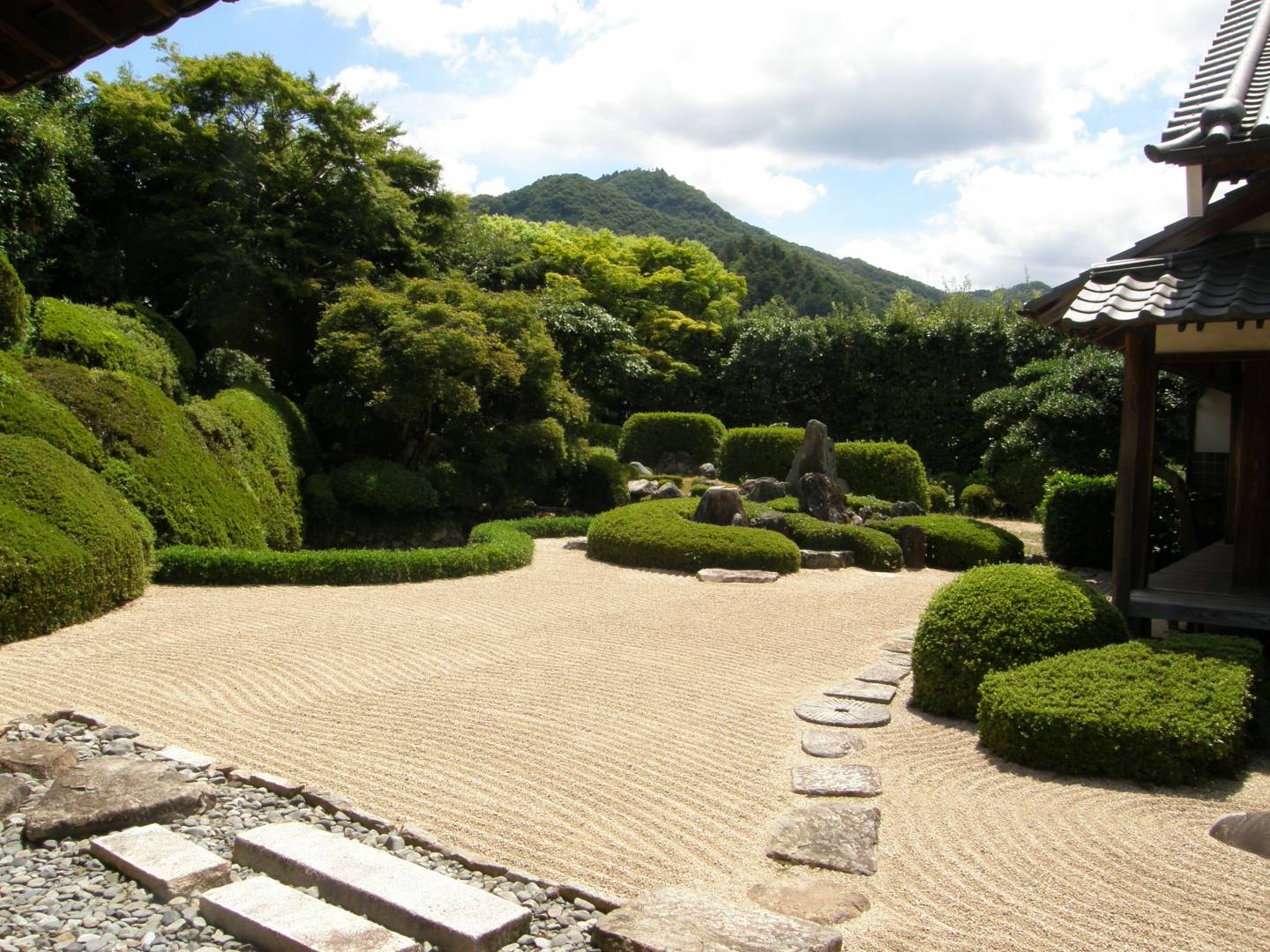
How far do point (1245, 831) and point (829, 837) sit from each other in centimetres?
182

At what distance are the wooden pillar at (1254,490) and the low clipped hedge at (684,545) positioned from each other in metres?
5.57

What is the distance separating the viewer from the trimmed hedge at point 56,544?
7.13 metres

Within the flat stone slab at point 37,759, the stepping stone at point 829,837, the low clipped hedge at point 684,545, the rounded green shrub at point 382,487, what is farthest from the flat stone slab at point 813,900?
the rounded green shrub at point 382,487

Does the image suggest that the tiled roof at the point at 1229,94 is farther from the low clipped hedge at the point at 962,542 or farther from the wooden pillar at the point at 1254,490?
the low clipped hedge at the point at 962,542

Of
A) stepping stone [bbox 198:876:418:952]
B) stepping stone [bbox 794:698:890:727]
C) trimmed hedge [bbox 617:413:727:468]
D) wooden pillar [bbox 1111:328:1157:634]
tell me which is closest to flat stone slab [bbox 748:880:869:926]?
stepping stone [bbox 198:876:418:952]

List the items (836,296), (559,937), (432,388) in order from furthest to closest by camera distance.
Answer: (836,296) → (432,388) → (559,937)

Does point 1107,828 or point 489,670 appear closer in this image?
point 1107,828

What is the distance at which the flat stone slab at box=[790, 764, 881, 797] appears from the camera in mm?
4621

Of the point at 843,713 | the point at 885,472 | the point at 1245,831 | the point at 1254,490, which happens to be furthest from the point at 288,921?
the point at 885,472

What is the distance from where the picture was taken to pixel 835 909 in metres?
3.42

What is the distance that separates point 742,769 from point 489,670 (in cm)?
245

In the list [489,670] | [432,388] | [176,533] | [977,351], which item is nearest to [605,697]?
[489,670]

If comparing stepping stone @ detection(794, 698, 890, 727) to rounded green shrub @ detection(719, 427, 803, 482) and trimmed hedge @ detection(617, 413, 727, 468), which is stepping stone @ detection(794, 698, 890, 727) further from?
trimmed hedge @ detection(617, 413, 727, 468)

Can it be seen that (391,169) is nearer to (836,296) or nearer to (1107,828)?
(1107,828)
